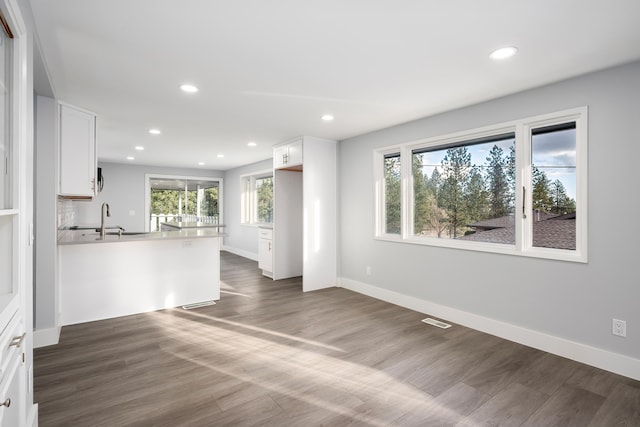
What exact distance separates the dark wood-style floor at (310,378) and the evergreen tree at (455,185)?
4.11 feet

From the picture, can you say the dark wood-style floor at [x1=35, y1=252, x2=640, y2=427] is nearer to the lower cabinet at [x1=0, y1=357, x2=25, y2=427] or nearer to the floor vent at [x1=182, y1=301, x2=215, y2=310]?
the floor vent at [x1=182, y1=301, x2=215, y2=310]

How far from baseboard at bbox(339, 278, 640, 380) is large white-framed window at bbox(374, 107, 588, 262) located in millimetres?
731

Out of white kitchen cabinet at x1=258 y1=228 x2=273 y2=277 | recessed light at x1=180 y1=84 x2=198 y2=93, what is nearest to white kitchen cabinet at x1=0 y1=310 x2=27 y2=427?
recessed light at x1=180 y1=84 x2=198 y2=93

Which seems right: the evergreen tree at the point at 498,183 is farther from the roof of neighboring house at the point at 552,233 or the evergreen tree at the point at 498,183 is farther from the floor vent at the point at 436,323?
the floor vent at the point at 436,323

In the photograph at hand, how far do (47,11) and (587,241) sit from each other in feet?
13.6

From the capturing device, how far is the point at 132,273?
3.99 meters

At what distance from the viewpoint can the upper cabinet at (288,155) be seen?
16.9 feet

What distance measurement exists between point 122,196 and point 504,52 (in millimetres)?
8613

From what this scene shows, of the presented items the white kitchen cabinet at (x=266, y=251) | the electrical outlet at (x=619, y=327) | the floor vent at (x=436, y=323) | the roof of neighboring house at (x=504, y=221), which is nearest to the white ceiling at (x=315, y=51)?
the roof of neighboring house at (x=504, y=221)

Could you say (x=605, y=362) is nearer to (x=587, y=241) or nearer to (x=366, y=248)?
(x=587, y=241)

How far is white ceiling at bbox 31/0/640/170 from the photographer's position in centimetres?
188

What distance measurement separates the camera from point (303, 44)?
2.27 m

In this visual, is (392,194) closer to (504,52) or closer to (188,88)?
(504,52)

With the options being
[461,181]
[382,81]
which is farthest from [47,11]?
[461,181]
